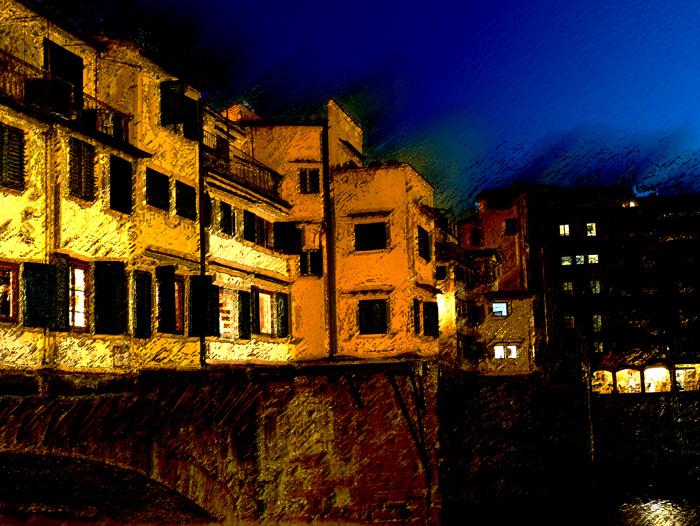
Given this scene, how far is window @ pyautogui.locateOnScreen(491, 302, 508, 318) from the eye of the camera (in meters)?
71.8

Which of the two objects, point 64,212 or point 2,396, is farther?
point 64,212

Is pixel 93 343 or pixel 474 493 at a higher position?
pixel 93 343

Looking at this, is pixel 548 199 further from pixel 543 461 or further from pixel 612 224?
pixel 543 461

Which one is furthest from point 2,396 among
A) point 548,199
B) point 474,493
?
point 548,199

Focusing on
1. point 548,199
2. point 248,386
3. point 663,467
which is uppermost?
point 548,199

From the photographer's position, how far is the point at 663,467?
61219 mm

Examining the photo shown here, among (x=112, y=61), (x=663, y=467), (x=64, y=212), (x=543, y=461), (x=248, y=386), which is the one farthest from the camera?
(x=663, y=467)

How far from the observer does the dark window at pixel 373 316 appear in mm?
43656

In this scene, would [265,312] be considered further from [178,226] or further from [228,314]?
[178,226]

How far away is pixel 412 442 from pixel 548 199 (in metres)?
74.8

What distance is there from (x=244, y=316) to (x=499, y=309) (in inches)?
1522

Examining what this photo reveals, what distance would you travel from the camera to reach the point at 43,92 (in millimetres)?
24844

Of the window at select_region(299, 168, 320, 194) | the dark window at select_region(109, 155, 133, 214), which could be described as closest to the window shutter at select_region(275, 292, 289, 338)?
the window at select_region(299, 168, 320, 194)

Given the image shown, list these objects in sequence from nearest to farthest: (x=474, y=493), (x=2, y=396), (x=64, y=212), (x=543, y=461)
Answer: (x=2, y=396), (x=64, y=212), (x=474, y=493), (x=543, y=461)
